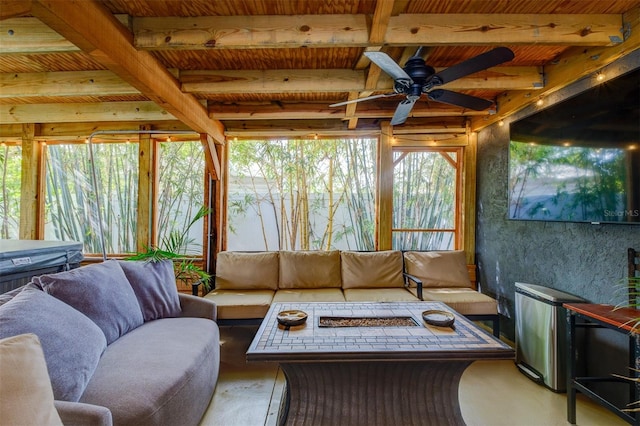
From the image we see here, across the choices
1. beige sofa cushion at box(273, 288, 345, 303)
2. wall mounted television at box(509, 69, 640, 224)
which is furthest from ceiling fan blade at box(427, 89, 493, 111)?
beige sofa cushion at box(273, 288, 345, 303)

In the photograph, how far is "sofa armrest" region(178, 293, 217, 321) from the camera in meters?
2.67

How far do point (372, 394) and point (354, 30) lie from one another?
218cm

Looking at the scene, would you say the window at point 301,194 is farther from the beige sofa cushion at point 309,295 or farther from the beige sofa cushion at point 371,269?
the beige sofa cushion at point 309,295

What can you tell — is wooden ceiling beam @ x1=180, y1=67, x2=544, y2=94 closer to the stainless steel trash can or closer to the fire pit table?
the stainless steel trash can

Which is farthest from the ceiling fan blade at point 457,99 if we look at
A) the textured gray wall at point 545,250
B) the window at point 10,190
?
the window at point 10,190

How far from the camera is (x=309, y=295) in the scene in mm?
3354

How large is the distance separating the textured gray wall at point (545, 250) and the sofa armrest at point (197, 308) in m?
2.95

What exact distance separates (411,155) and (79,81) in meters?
3.71

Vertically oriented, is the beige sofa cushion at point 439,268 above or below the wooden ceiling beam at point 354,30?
below

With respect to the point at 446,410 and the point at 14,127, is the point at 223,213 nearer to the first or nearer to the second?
the point at 14,127

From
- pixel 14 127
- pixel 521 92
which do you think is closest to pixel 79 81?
pixel 14 127

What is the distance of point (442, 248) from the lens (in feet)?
14.1

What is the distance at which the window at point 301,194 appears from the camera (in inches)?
171

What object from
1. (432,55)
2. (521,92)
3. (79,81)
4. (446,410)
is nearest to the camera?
(446,410)
